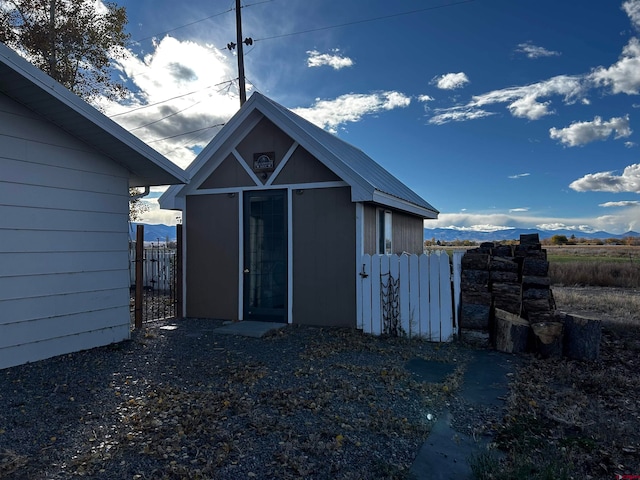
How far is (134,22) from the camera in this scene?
38.8 feet

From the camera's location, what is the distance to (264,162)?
7.49 m

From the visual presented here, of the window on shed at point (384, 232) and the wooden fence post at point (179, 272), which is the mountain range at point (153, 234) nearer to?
the wooden fence post at point (179, 272)

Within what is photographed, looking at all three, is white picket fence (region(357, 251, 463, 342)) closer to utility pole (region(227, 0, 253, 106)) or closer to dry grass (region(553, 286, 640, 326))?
dry grass (region(553, 286, 640, 326))

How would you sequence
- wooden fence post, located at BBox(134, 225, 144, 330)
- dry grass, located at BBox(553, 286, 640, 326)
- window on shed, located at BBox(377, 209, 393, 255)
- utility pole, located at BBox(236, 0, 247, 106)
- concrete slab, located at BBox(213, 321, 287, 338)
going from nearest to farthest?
concrete slab, located at BBox(213, 321, 287, 338), wooden fence post, located at BBox(134, 225, 144, 330), dry grass, located at BBox(553, 286, 640, 326), window on shed, located at BBox(377, 209, 393, 255), utility pole, located at BBox(236, 0, 247, 106)

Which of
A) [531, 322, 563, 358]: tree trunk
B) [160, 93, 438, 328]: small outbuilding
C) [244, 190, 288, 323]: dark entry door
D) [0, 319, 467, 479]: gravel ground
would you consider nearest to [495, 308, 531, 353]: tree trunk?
[531, 322, 563, 358]: tree trunk

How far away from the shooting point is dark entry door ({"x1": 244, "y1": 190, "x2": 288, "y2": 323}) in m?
7.41

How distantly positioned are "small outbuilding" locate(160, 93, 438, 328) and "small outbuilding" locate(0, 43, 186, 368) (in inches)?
69.9

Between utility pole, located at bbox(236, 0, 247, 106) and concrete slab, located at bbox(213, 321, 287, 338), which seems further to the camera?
utility pole, located at bbox(236, 0, 247, 106)

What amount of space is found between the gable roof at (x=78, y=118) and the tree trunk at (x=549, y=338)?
574cm

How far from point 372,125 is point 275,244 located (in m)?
4.90

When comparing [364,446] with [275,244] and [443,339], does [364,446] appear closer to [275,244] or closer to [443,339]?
[443,339]

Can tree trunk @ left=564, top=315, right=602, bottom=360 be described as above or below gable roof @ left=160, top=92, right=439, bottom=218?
below

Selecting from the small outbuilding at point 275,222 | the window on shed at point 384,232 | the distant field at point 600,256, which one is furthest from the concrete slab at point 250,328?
the distant field at point 600,256

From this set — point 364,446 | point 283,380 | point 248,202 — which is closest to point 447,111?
point 248,202
